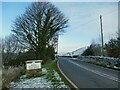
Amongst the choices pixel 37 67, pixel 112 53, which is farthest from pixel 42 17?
pixel 37 67

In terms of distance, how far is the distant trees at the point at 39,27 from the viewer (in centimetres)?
4712

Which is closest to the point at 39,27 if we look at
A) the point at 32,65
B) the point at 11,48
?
the point at 11,48

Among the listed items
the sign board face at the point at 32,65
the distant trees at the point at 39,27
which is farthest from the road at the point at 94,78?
the distant trees at the point at 39,27

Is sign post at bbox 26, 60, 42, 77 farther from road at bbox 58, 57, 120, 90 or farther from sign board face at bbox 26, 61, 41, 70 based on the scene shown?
road at bbox 58, 57, 120, 90

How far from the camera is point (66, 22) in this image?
5047cm

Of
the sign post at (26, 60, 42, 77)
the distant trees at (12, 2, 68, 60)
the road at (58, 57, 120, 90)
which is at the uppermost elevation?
the distant trees at (12, 2, 68, 60)

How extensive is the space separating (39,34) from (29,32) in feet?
5.88

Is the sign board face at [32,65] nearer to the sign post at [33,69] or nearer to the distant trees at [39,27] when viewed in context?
the sign post at [33,69]

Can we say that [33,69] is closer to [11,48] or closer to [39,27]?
[39,27]

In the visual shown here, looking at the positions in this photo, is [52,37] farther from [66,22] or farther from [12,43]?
[12,43]

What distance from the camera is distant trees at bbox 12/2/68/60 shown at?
47.1 m

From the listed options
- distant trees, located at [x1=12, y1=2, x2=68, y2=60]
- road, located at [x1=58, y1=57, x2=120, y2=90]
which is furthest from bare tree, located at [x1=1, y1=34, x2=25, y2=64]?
road, located at [x1=58, y1=57, x2=120, y2=90]

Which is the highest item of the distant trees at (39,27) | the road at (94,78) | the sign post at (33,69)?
the distant trees at (39,27)

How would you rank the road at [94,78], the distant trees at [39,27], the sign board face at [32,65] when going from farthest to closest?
the distant trees at [39,27] → the sign board face at [32,65] → the road at [94,78]
